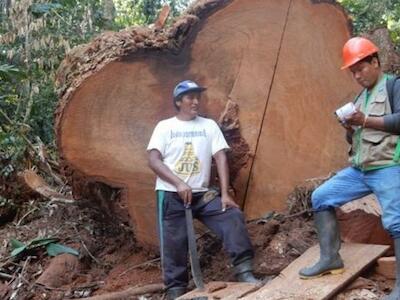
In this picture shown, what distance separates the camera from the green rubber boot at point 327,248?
3.44 m

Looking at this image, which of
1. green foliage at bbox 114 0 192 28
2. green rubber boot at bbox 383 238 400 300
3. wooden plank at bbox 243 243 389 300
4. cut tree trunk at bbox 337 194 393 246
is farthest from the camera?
green foliage at bbox 114 0 192 28

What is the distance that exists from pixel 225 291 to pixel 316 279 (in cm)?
58

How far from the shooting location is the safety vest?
3.32 meters

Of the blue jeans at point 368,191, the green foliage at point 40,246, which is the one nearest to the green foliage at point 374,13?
the blue jeans at point 368,191

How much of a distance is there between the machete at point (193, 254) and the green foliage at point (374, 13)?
3.66 meters

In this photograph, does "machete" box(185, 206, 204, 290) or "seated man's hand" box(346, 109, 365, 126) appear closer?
"seated man's hand" box(346, 109, 365, 126)

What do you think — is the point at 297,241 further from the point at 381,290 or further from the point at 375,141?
the point at 375,141

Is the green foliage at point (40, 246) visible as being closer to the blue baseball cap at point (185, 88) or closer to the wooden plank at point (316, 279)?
the blue baseball cap at point (185, 88)

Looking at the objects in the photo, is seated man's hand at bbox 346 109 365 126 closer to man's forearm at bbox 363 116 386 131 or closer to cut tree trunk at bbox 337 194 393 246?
man's forearm at bbox 363 116 386 131

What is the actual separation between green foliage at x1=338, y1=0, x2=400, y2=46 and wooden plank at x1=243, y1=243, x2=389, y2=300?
3.63 meters

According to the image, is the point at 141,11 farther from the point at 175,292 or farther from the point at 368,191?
the point at 368,191

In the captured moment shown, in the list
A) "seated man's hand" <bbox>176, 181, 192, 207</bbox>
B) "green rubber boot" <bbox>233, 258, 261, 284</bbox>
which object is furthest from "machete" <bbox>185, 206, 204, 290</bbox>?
"green rubber boot" <bbox>233, 258, 261, 284</bbox>

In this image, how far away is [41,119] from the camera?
8055 millimetres

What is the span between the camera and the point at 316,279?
343cm
